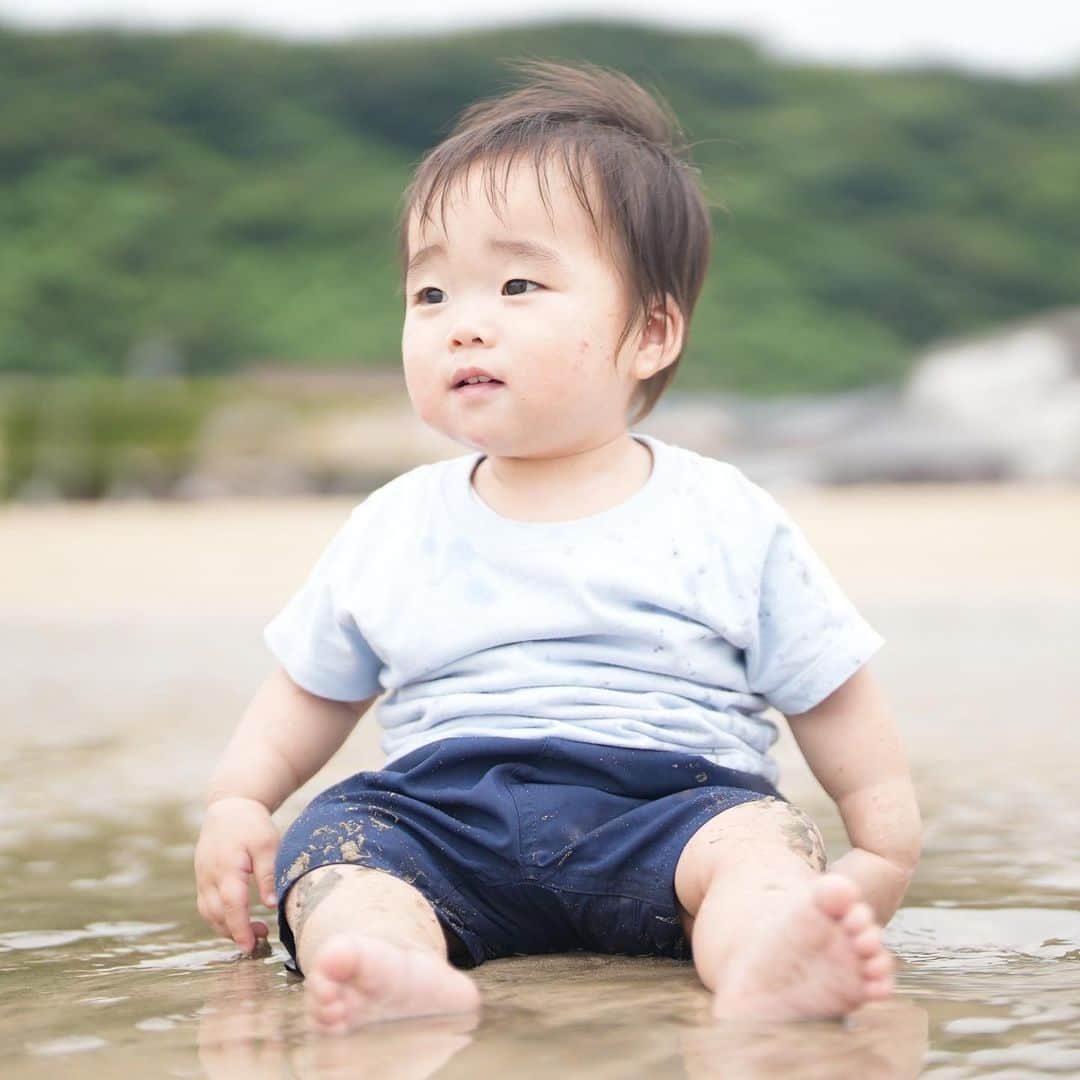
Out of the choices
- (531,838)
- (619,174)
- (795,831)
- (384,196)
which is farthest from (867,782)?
(384,196)

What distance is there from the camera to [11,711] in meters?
3.12

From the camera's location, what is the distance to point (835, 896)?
3.36 feet

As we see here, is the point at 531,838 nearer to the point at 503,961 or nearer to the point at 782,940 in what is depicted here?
the point at 503,961

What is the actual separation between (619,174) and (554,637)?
40 centimetres

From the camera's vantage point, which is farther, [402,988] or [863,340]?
[863,340]

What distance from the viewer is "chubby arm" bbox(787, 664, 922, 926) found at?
1.40 metres

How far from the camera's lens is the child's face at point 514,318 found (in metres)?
1.46

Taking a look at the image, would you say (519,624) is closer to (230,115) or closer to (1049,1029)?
(1049,1029)

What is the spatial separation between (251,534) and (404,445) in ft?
12.9

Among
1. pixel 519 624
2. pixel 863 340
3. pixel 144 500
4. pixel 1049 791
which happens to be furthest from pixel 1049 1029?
pixel 863 340

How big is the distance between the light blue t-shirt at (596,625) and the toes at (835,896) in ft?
1.25

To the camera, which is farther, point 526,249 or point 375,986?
point 526,249

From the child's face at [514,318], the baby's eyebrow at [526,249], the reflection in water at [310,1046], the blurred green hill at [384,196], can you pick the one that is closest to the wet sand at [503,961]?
the reflection in water at [310,1046]

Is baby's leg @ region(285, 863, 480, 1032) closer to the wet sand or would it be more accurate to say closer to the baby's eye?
the wet sand
